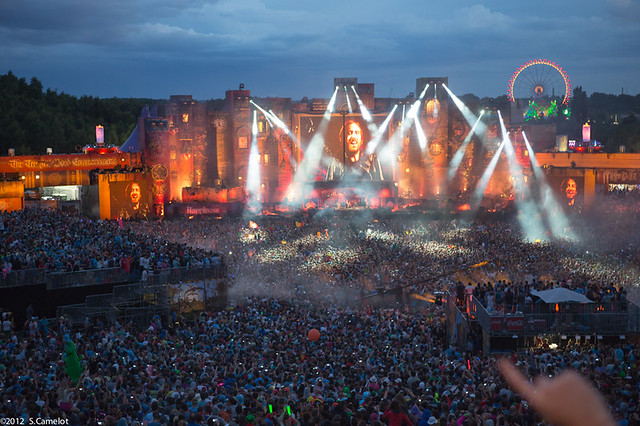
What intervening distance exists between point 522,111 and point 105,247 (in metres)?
56.2

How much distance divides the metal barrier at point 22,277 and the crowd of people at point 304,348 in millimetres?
441

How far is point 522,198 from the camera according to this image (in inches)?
1962

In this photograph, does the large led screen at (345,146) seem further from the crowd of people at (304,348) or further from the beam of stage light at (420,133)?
the crowd of people at (304,348)

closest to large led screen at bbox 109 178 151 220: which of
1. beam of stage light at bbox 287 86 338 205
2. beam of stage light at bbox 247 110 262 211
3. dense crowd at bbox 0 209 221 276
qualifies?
beam of stage light at bbox 247 110 262 211

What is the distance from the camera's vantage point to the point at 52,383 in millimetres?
10672

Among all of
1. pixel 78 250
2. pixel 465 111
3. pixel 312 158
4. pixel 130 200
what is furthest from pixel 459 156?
pixel 78 250

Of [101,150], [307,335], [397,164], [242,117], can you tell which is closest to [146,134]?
[101,150]

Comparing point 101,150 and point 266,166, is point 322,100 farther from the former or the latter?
point 101,150

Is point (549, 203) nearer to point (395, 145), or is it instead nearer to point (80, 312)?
point (395, 145)

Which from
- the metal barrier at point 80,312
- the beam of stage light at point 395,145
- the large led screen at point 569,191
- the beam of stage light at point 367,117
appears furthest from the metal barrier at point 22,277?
the beam of stage light at point 395,145

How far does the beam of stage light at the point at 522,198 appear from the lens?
135 ft

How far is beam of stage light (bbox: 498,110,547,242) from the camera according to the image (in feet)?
135

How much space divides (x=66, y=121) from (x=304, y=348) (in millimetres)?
57482

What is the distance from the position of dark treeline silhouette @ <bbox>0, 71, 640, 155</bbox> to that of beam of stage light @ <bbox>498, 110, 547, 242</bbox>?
3062 millimetres
